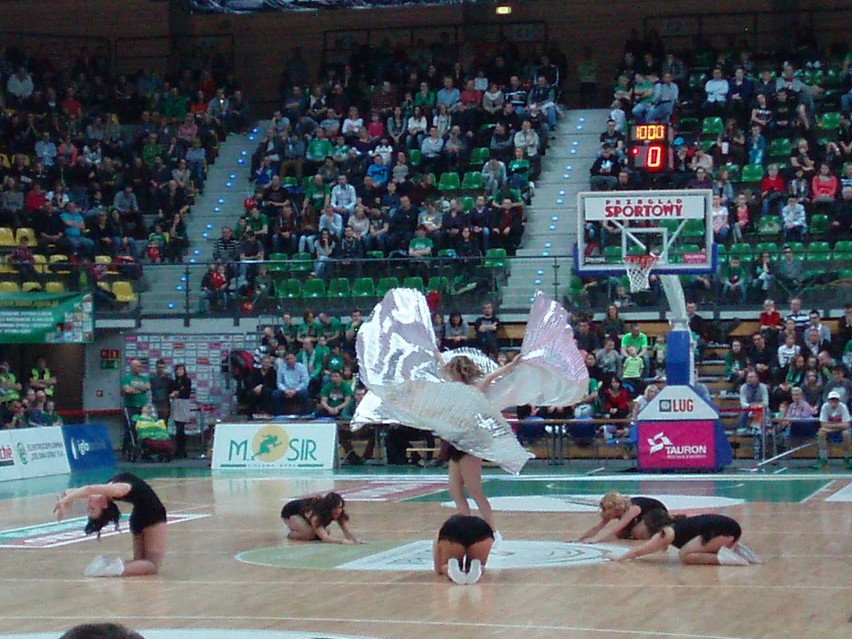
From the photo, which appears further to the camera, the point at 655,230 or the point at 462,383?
the point at 655,230

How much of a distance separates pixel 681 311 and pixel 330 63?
17201mm

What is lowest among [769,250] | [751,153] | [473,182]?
[769,250]

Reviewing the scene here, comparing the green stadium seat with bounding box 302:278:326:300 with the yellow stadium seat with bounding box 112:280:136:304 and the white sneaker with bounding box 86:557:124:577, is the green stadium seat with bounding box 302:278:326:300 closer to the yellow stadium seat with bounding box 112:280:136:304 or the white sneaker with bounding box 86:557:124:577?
the yellow stadium seat with bounding box 112:280:136:304

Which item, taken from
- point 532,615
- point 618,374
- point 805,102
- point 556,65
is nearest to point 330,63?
point 556,65

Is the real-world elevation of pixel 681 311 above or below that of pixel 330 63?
below

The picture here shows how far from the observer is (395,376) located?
44.4 feet

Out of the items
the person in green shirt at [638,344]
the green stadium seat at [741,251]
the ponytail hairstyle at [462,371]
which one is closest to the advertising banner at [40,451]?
the person in green shirt at [638,344]

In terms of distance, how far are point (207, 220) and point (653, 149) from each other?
1392 cm

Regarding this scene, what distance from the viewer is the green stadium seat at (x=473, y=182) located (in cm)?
3172

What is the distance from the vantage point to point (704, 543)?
1255cm

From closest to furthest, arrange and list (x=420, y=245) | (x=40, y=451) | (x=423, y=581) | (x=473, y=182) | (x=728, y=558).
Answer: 1. (x=423, y=581)
2. (x=728, y=558)
3. (x=40, y=451)
4. (x=420, y=245)
5. (x=473, y=182)

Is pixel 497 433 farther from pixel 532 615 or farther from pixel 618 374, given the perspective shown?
pixel 618 374

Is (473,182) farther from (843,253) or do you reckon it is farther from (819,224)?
(843,253)

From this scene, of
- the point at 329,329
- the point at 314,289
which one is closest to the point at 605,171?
the point at 314,289
